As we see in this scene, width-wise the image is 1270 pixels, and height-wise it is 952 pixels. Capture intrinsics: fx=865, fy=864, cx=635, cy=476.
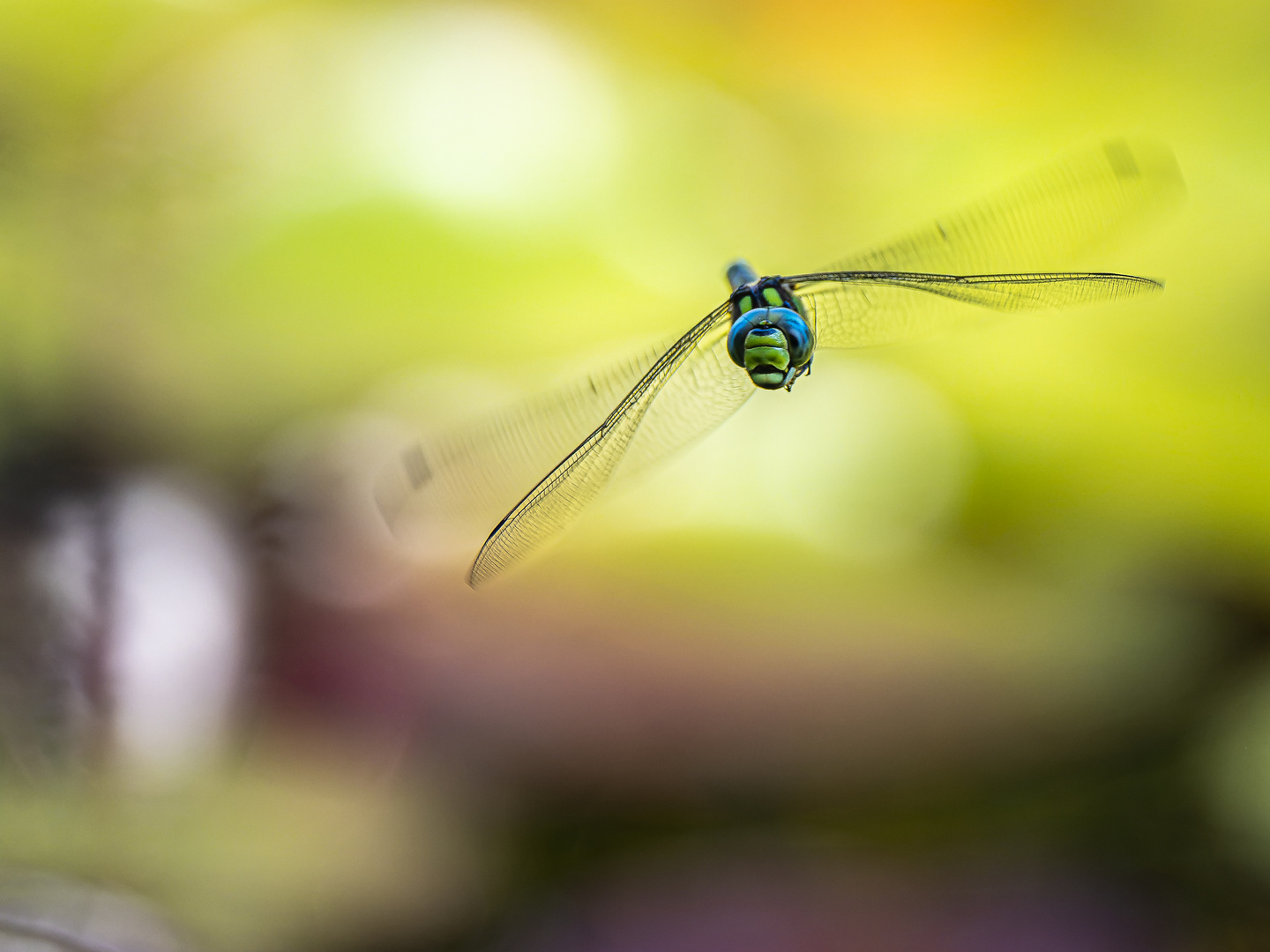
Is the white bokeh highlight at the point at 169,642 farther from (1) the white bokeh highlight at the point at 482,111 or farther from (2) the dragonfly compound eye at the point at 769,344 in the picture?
(2) the dragonfly compound eye at the point at 769,344

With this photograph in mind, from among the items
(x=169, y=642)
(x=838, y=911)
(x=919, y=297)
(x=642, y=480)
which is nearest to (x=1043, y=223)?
(x=919, y=297)

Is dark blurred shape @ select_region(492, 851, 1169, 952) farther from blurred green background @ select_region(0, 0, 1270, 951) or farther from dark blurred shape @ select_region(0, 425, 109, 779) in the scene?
dark blurred shape @ select_region(0, 425, 109, 779)

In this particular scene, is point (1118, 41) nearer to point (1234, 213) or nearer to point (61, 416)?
point (1234, 213)

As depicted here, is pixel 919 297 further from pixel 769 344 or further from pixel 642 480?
pixel 642 480

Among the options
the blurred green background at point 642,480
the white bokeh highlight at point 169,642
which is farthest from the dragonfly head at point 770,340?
the white bokeh highlight at point 169,642

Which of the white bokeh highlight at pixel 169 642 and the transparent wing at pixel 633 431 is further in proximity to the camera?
the white bokeh highlight at pixel 169 642

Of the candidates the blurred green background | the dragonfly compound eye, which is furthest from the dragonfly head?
the blurred green background

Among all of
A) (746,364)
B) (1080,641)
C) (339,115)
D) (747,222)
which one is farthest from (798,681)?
(339,115)
